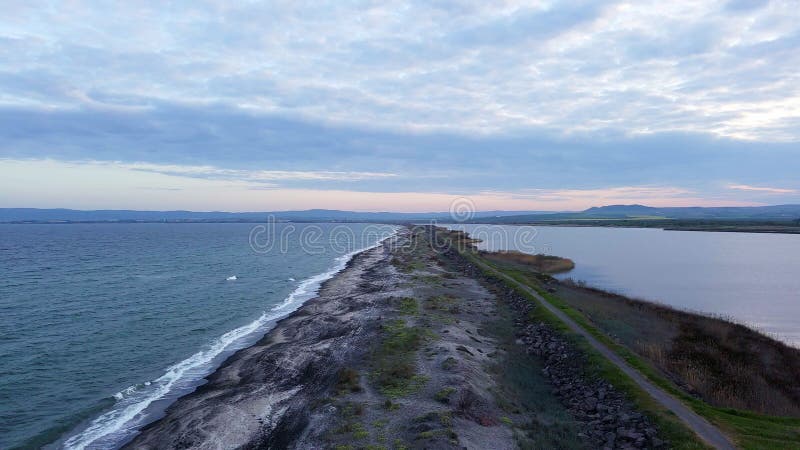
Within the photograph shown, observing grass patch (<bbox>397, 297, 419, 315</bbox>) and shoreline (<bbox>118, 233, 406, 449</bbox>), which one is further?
grass patch (<bbox>397, 297, 419, 315</bbox>)

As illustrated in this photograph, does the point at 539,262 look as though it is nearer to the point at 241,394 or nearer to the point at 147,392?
the point at 241,394

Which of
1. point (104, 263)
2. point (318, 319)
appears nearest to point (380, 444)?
point (318, 319)

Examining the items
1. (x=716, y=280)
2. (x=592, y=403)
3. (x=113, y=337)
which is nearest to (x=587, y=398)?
(x=592, y=403)

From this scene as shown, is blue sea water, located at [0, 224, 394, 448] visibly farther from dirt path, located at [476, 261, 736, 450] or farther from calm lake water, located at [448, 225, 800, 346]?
calm lake water, located at [448, 225, 800, 346]

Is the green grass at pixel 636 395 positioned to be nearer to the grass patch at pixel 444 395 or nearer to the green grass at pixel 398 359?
the grass patch at pixel 444 395

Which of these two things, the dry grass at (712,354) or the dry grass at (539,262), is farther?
the dry grass at (539,262)

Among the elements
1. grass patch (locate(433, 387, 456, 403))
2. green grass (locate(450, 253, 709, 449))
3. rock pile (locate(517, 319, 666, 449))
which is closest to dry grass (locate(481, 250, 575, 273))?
green grass (locate(450, 253, 709, 449))

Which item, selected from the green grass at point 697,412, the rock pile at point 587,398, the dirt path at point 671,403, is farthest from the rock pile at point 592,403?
the dirt path at point 671,403
